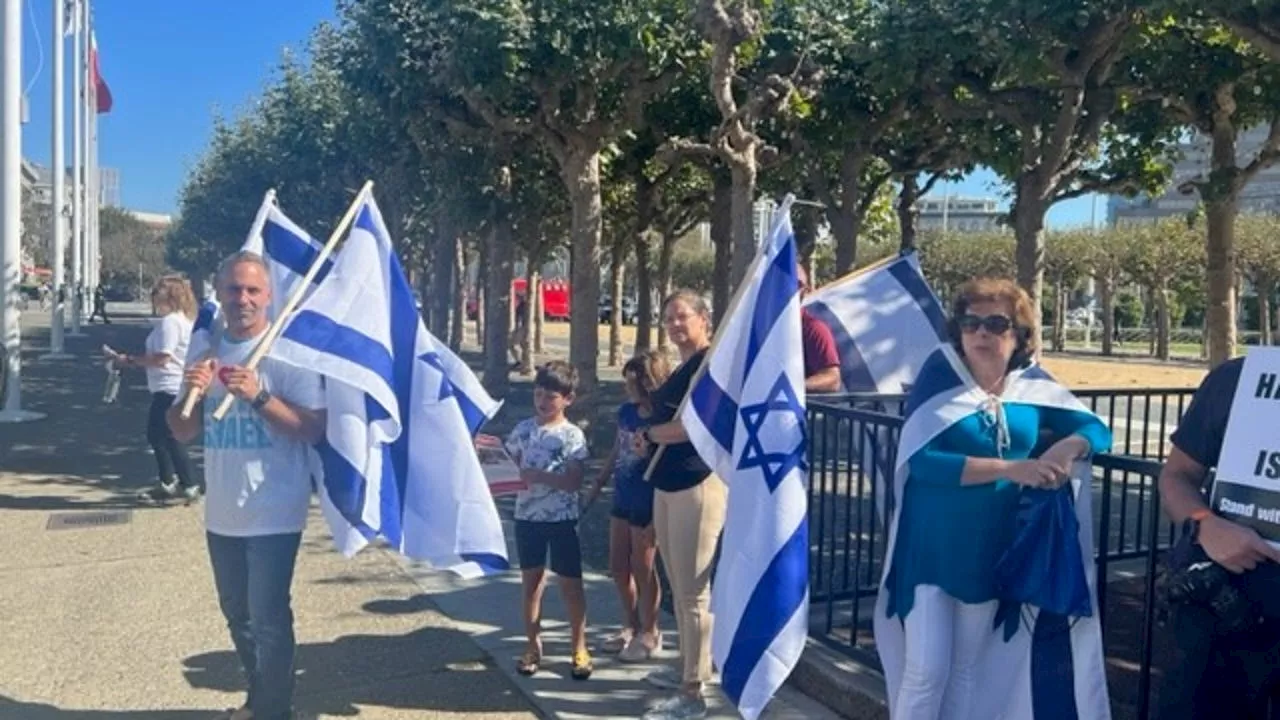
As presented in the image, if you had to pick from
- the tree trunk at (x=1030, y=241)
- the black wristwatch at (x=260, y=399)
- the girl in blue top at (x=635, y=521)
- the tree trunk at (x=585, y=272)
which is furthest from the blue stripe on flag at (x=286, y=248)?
the tree trunk at (x=585, y=272)

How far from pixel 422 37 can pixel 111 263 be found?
97.5m

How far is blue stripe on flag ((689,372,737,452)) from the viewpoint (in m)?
4.49

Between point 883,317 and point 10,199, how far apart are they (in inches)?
500

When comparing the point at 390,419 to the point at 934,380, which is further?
the point at 390,419

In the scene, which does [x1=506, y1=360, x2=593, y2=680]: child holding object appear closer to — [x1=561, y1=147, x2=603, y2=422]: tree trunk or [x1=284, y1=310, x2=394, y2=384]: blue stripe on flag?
[x1=284, y1=310, x2=394, y2=384]: blue stripe on flag

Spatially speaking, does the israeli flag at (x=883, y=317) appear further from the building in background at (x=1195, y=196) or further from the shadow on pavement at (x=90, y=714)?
the building in background at (x=1195, y=196)

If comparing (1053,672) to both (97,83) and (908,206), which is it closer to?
(908,206)

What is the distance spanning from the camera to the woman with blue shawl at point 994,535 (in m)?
3.51

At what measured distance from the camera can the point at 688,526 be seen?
4.93 meters

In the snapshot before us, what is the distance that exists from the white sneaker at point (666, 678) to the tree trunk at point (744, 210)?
213 inches

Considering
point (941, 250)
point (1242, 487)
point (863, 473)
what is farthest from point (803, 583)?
point (941, 250)

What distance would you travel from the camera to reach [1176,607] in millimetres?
3000

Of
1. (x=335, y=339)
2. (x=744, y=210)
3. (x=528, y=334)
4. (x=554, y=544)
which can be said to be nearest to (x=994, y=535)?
(x=554, y=544)

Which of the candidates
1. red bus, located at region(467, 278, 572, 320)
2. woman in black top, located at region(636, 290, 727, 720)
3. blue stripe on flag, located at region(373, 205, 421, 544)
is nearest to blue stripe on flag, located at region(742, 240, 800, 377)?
woman in black top, located at region(636, 290, 727, 720)
